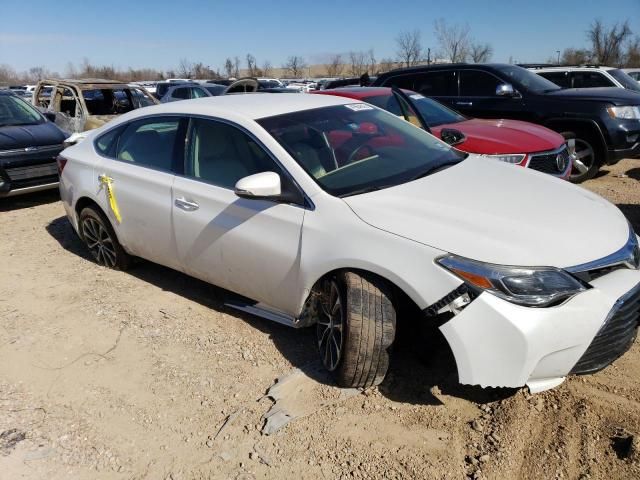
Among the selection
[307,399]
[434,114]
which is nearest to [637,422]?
[307,399]

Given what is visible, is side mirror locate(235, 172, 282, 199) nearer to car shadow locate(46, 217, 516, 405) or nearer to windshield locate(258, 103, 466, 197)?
windshield locate(258, 103, 466, 197)

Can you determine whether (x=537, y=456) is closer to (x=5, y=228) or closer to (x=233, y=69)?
(x=5, y=228)

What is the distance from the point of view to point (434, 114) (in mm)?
6871

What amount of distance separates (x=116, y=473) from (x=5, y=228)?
5.20 metres

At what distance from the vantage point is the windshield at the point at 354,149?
3.27 metres

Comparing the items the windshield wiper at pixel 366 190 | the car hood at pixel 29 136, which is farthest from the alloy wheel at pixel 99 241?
the car hood at pixel 29 136

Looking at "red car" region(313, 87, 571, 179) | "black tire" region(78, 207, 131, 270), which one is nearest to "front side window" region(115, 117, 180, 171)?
"black tire" region(78, 207, 131, 270)

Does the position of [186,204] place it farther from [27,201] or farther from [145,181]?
[27,201]

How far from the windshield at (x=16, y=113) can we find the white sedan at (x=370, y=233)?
462 cm

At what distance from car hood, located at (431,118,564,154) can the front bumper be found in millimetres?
3654

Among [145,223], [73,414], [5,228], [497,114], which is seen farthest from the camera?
[497,114]

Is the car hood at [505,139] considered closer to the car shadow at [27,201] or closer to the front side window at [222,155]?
the front side window at [222,155]

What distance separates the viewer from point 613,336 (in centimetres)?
258

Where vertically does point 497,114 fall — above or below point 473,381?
above
